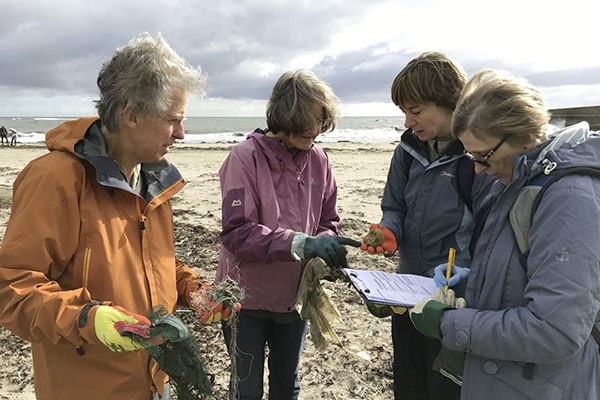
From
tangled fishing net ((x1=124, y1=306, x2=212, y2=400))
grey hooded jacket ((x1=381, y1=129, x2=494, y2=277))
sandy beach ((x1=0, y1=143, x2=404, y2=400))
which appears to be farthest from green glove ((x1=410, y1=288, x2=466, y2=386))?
sandy beach ((x1=0, y1=143, x2=404, y2=400))

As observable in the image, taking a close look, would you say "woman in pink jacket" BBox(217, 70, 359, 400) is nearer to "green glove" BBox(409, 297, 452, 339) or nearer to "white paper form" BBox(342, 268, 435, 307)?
"white paper form" BBox(342, 268, 435, 307)

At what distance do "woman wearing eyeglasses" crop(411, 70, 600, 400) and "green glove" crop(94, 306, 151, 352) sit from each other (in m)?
1.01

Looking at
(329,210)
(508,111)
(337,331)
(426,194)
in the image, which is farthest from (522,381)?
(337,331)

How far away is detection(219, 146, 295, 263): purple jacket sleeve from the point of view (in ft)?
7.77

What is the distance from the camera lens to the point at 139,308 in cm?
177

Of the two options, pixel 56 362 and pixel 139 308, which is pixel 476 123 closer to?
pixel 139 308

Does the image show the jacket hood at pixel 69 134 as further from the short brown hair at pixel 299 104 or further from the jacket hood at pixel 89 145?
the short brown hair at pixel 299 104

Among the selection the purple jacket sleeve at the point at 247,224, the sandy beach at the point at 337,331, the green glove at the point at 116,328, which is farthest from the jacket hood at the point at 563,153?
the sandy beach at the point at 337,331

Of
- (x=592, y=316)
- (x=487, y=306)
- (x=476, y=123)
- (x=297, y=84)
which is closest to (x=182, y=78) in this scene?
(x=297, y=84)

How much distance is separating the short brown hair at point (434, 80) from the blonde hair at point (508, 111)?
60cm

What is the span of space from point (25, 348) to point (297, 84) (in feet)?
10.6

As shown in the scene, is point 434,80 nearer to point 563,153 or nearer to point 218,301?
point 563,153

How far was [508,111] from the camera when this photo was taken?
1.58 metres

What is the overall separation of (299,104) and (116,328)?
142 cm
